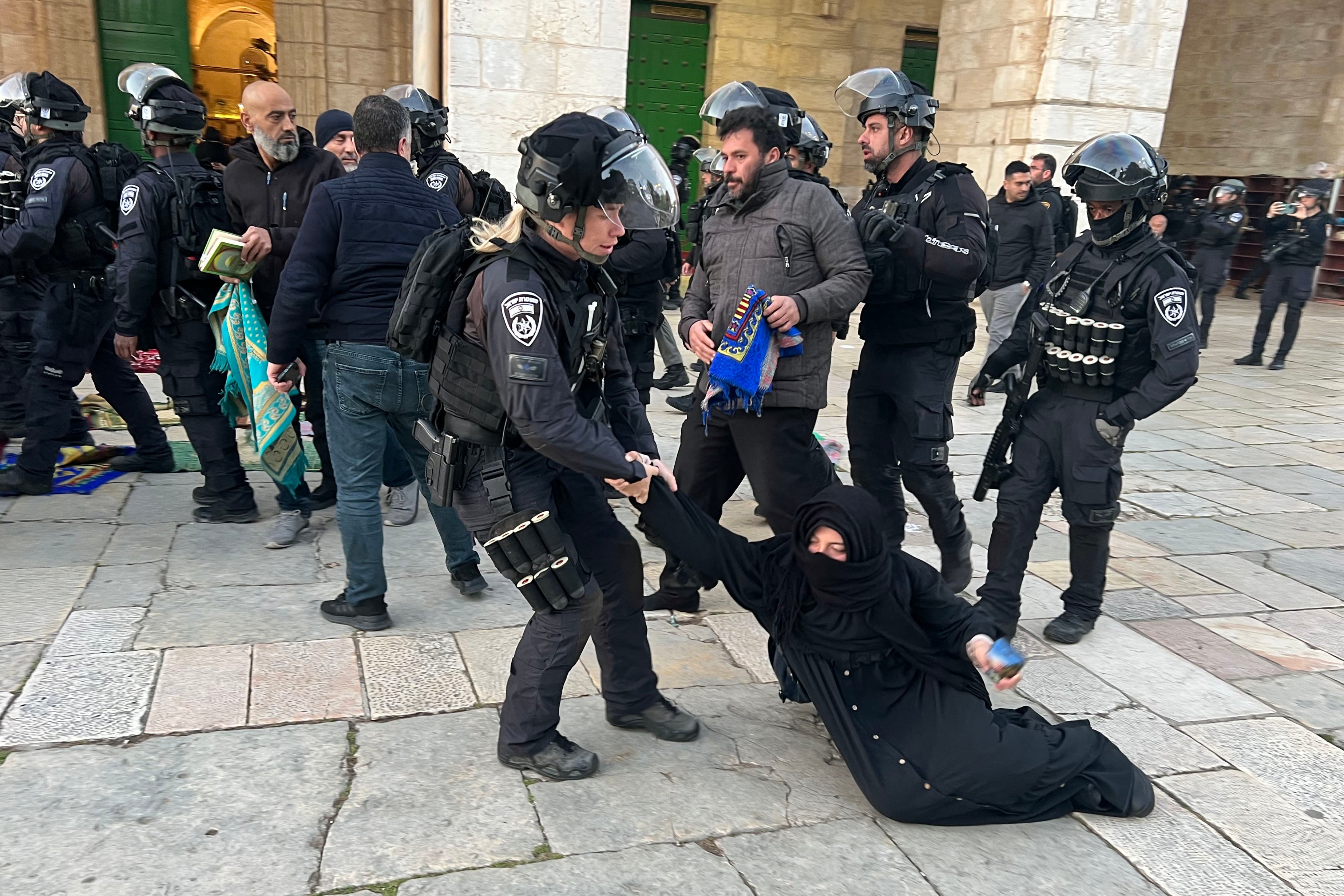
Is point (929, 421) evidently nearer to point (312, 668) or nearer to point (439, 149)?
point (312, 668)

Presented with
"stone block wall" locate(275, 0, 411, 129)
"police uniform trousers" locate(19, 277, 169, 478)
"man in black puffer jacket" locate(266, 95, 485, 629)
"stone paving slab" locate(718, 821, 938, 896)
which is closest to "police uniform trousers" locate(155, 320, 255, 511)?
"police uniform trousers" locate(19, 277, 169, 478)

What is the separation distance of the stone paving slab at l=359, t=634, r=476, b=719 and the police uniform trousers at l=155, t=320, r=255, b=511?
5.14 feet

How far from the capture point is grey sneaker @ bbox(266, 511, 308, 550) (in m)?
4.60

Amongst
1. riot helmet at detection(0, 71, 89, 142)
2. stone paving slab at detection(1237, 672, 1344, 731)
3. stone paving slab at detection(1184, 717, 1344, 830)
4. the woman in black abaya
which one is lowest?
stone paving slab at detection(1237, 672, 1344, 731)

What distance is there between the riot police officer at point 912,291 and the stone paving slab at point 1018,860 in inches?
53.4

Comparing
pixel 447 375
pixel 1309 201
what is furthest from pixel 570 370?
pixel 1309 201

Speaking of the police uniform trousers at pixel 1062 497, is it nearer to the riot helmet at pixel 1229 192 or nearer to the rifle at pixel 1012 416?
the rifle at pixel 1012 416

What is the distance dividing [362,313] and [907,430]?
229 cm

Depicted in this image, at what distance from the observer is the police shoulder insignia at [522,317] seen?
256 centimetres

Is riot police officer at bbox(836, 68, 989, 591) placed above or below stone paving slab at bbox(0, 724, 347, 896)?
above

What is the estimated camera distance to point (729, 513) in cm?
546

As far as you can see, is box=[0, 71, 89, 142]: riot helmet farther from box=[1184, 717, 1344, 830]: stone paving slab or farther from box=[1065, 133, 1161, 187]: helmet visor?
box=[1184, 717, 1344, 830]: stone paving slab

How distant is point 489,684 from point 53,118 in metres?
3.65

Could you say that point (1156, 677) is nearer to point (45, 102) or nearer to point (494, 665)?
point (494, 665)
